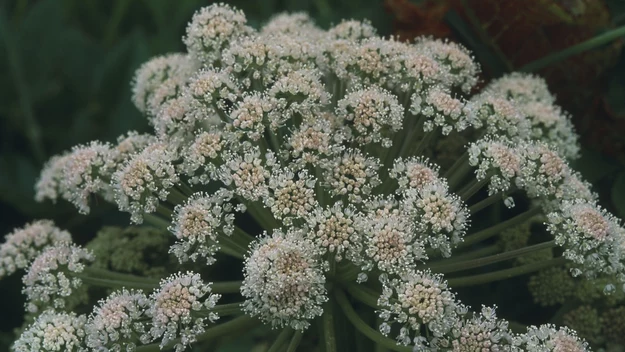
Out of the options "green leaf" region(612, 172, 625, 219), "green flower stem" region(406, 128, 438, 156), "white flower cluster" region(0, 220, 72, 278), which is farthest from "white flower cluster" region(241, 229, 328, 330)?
"green leaf" region(612, 172, 625, 219)

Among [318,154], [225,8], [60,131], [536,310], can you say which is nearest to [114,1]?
[60,131]

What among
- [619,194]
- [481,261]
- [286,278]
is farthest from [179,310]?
[619,194]

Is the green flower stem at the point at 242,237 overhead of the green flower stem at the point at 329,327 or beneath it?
overhead

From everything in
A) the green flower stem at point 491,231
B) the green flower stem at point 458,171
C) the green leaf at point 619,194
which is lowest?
the green flower stem at point 491,231

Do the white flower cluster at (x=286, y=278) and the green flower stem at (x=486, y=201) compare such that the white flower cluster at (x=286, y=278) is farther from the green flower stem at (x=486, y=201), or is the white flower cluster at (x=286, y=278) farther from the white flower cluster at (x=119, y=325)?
the green flower stem at (x=486, y=201)

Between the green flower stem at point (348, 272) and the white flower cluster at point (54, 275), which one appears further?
the white flower cluster at point (54, 275)

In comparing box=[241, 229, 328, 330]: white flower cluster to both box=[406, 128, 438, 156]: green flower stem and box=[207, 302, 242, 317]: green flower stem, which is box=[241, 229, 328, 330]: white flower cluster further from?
box=[406, 128, 438, 156]: green flower stem

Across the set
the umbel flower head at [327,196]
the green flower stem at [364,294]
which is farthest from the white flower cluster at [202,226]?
the green flower stem at [364,294]

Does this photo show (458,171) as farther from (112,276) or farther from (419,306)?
(112,276)
